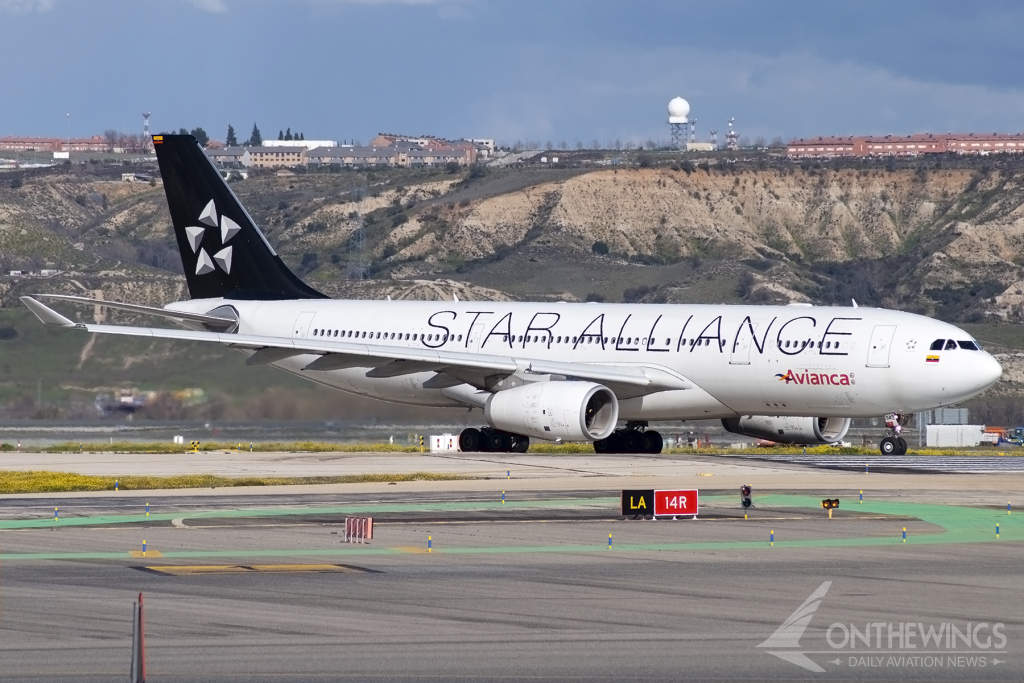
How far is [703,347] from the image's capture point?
39.0 metres

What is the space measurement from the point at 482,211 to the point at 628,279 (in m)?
25.5

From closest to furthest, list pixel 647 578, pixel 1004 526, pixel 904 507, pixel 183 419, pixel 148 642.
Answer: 1. pixel 148 642
2. pixel 647 578
3. pixel 1004 526
4. pixel 904 507
5. pixel 183 419

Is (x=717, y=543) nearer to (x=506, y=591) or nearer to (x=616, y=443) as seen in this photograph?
(x=506, y=591)

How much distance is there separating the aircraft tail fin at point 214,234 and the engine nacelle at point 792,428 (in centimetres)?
1474

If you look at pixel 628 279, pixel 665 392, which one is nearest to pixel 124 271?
pixel 628 279

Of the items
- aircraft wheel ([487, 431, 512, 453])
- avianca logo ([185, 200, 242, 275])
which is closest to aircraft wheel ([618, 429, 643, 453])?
aircraft wheel ([487, 431, 512, 453])

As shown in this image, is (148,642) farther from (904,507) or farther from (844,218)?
(844,218)

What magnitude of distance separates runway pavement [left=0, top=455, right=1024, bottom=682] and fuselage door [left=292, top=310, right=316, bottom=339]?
1618 cm

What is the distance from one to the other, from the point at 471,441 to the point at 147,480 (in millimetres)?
11483

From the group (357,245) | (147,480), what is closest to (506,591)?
(147,480)

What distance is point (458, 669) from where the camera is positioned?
14.2 meters

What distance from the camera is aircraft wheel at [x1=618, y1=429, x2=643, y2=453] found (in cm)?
4191

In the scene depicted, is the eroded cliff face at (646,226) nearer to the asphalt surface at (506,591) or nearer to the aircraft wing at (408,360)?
the aircraft wing at (408,360)
